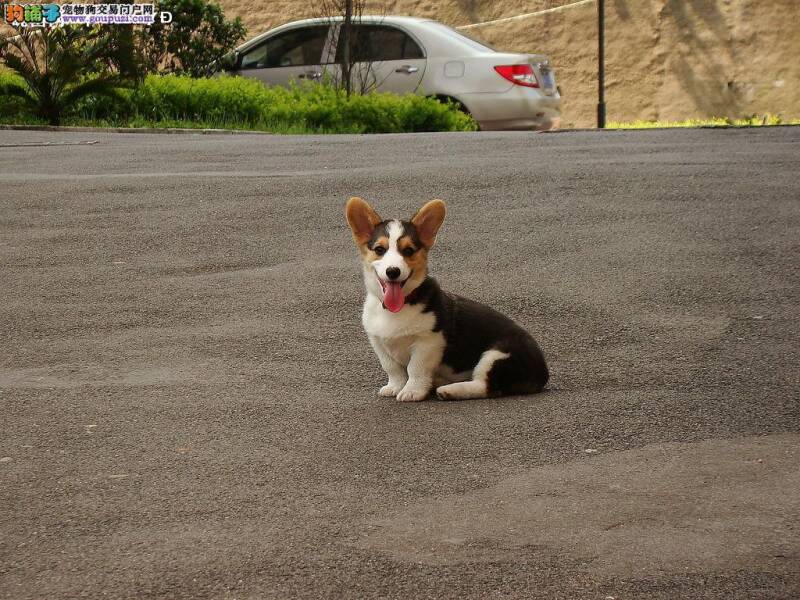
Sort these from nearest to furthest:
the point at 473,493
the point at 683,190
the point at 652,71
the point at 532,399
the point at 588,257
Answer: the point at 473,493, the point at 532,399, the point at 588,257, the point at 683,190, the point at 652,71

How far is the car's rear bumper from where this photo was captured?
18094 millimetres

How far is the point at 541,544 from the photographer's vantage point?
4.02 m

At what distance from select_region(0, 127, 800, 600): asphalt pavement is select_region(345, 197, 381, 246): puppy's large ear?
778mm

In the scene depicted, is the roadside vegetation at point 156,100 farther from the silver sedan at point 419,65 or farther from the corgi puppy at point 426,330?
the corgi puppy at point 426,330

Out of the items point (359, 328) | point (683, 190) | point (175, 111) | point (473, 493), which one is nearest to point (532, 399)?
point (473, 493)

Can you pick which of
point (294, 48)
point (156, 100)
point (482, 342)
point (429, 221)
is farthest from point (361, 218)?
point (294, 48)

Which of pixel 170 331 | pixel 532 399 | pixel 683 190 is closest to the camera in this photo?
pixel 532 399

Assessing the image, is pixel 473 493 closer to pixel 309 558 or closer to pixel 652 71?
pixel 309 558

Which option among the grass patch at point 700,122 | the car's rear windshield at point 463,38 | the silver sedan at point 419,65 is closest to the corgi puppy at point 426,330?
the silver sedan at point 419,65

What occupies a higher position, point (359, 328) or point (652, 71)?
point (652, 71)

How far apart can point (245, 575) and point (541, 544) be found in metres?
0.94

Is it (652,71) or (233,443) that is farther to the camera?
(652,71)

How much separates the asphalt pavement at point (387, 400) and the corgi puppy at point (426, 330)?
113 mm

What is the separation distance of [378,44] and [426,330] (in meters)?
15.1
